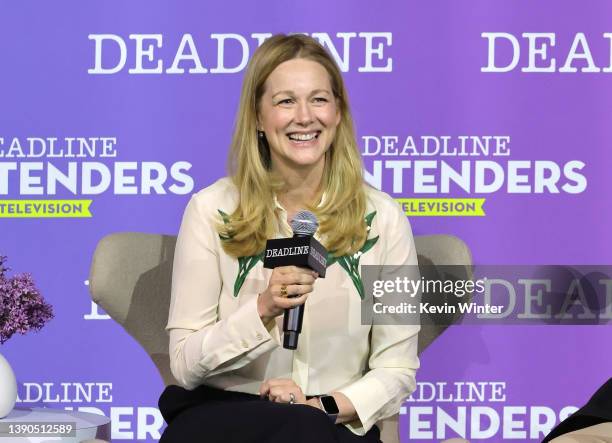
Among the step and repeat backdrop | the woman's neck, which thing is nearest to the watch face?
the woman's neck

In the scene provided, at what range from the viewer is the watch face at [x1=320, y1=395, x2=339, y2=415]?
2740 mm

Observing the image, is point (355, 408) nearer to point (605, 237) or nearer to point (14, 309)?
point (14, 309)

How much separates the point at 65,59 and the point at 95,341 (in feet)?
3.37

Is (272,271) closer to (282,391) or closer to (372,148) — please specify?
(282,391)

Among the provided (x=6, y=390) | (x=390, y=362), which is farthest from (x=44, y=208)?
(x=390, y=362)

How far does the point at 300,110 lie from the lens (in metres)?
2.99

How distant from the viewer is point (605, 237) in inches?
157

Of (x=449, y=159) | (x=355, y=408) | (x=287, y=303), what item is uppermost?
(x=449, y=159)

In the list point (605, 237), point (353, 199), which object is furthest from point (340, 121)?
point (605, 237)

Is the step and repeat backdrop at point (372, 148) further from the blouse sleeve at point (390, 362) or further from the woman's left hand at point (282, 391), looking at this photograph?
the woman's left hand at point (282, 391)

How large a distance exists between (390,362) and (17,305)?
41.1 inches

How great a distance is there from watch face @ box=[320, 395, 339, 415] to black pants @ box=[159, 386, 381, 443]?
0.04m

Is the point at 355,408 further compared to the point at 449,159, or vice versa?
the point at 449,159

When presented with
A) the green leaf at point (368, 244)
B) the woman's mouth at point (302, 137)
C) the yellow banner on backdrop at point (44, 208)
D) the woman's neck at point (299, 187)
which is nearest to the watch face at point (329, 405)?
the green leaf at point (368, 244)
